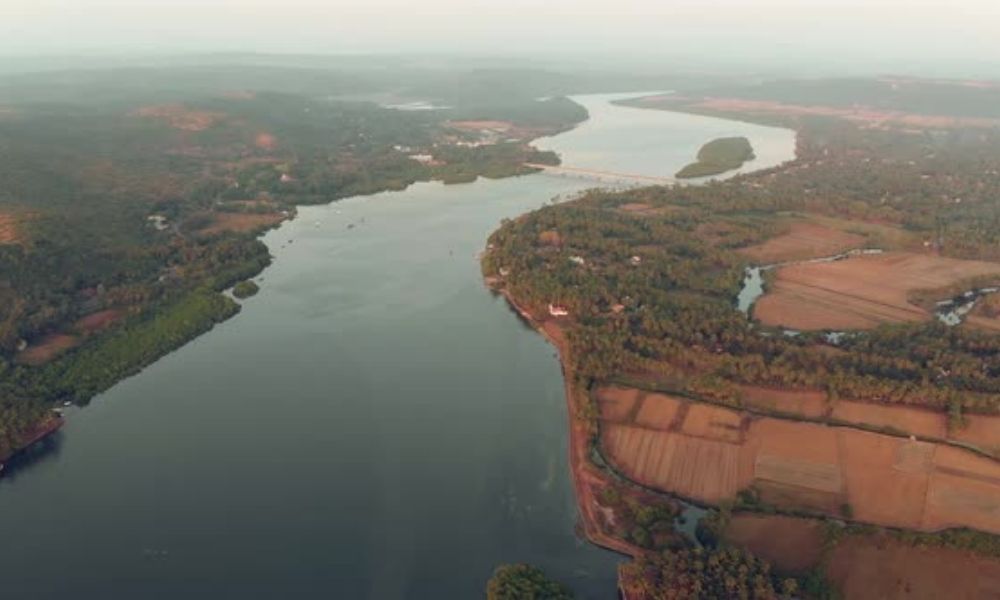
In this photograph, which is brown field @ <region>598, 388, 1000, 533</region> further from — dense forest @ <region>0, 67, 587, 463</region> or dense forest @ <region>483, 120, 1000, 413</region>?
dense forest @ <region>0, 67, 587, 463</region>

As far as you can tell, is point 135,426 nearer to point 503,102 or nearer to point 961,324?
point 961,324

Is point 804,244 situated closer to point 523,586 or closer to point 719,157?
point 719,157

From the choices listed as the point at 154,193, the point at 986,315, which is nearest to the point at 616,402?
the point at 986,315

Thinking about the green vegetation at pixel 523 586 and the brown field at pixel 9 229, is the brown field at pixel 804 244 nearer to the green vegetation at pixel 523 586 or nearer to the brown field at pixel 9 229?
the green vegetation at pixel 523 586

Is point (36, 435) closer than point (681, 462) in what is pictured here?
No

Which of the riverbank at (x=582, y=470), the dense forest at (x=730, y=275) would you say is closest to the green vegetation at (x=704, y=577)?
the riverbank at (x=582, y=470)

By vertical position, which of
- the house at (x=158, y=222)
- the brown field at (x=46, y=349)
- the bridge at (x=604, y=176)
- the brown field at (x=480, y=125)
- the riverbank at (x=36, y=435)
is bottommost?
the riverbank at (x=36, y=435)
